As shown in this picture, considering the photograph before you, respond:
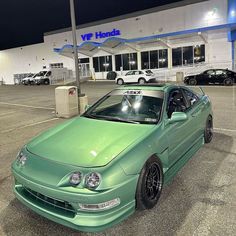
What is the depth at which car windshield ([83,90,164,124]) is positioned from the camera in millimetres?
4168

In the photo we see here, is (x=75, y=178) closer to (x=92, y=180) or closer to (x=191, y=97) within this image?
(x=92, y=180)

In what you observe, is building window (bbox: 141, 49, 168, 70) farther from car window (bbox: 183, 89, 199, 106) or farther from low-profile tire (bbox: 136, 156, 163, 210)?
low-profile tire (bbox: 136, 156, 163, 210)

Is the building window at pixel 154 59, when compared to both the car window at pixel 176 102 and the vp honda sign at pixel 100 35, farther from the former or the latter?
the car window at pixel 176 102

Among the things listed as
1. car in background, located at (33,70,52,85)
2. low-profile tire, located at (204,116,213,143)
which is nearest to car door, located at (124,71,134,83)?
car in background, located at (33,70,52,85)

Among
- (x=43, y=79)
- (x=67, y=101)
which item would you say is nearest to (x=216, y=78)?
(x=67, y=101)

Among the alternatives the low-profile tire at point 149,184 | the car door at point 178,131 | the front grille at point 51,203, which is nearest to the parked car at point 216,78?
the car door at point 178,131

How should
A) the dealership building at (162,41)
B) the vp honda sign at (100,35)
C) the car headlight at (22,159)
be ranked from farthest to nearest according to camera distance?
the vp honda sign at (100,35), the dealership building at (162,41), the car headlight at (22,159)

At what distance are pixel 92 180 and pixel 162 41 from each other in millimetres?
27769

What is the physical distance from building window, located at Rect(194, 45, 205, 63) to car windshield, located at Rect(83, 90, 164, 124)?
24.8 metres

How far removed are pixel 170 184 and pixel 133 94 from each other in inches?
64.6

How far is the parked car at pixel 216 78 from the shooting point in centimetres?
2071

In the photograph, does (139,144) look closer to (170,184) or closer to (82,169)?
(82,169)

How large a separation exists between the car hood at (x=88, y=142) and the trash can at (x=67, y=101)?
5.80 m

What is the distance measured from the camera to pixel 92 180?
2867 mm
